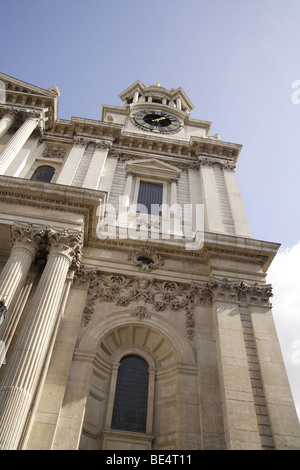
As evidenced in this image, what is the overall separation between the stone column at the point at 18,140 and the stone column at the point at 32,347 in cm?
721

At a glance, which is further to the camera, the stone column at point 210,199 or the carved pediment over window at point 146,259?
the stone column at point 210,199

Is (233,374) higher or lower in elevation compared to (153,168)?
lower

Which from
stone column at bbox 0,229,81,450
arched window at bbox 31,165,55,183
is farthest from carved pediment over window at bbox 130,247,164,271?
arched window at bbox 31,165,55,183

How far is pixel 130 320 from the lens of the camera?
15477mm

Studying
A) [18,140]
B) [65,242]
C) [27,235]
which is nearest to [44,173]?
[18,140]

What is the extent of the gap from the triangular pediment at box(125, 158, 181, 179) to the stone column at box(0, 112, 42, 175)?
690cm

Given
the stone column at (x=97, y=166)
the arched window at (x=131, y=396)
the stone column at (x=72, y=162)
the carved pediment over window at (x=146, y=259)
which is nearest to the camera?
the arched window at (x=131, y=396)

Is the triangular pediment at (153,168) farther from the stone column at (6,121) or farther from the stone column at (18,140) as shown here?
the stone column at (6,121)

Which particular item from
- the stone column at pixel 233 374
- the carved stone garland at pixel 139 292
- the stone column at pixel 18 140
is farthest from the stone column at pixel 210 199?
the stone column at pixel 18 140

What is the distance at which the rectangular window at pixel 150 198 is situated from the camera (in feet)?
72.0

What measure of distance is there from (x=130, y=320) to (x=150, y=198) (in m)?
9.85

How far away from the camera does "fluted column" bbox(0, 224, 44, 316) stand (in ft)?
41.3

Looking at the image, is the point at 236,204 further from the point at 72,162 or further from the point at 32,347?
the point at 32,347

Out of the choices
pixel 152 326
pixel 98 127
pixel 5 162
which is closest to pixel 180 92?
pixel 98 127
